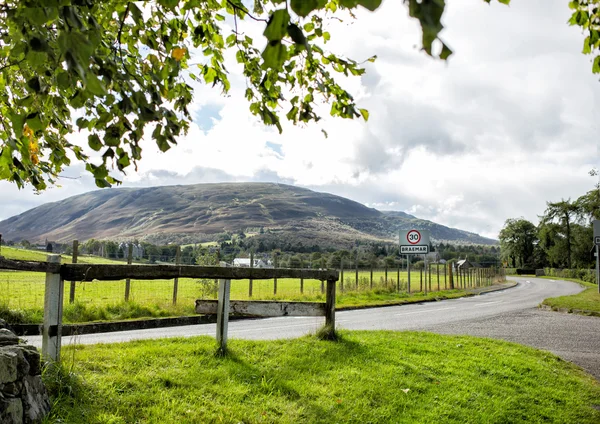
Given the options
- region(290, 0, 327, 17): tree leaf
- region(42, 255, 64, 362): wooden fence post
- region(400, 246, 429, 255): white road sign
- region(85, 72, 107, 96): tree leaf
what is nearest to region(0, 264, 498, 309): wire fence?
region(400, 246, 429, 255): white road sign

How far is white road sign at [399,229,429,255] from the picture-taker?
945 inches

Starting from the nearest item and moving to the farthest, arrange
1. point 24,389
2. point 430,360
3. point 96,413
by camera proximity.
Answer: point 24,389 → point 96,413 → point 430,360

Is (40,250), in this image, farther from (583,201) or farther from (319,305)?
(583,201)

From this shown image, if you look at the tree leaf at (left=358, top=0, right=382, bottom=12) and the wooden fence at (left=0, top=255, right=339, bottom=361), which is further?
the wooden fence at (left=0, top=255, right=339, bottom=361)

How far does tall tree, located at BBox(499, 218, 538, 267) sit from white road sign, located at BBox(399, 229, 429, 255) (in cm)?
9178

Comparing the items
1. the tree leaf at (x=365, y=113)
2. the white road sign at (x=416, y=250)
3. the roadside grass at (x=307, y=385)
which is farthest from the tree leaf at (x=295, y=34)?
the white road sign at (x=416, y=250)

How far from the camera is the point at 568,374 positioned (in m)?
6.92

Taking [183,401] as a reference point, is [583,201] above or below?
above

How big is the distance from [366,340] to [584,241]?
260 feet

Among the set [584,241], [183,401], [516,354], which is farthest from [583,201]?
[183,401]

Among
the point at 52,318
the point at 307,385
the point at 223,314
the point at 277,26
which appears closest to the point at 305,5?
the point at 277,26

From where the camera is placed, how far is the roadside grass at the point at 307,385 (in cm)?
384

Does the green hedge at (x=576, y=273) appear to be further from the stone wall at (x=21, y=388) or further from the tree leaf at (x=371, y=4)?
the tree leaf at (x=371, y=4)

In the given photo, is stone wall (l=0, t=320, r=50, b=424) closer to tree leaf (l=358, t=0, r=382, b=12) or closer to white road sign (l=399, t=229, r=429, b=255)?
tree leaf (l=358, t=0, r=382, b=12)
